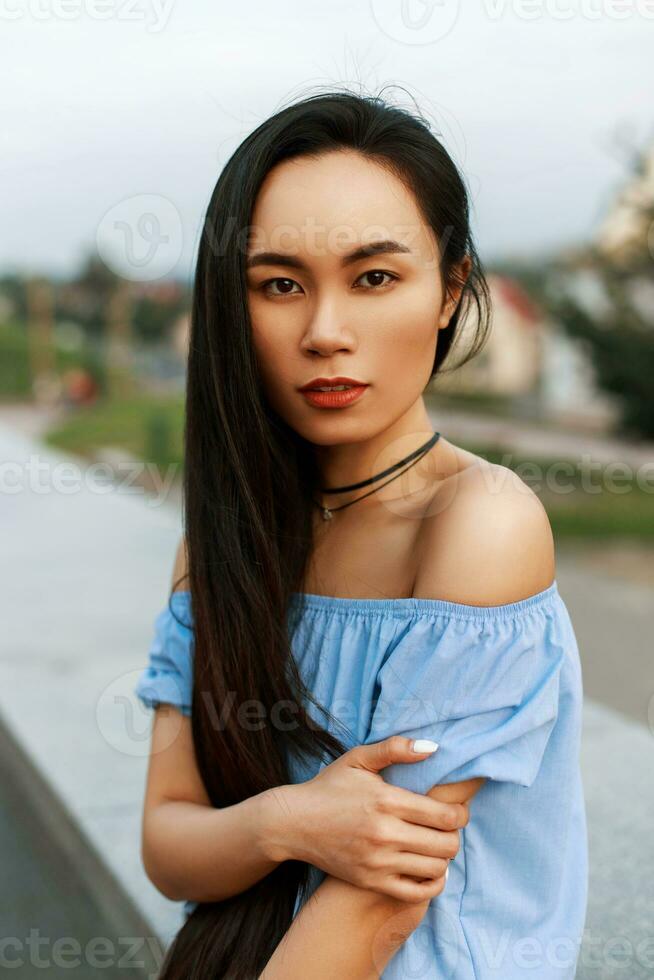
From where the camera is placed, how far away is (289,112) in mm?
1154

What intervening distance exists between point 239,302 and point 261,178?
0.14m

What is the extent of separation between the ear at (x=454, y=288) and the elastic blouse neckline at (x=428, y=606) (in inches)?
13.0

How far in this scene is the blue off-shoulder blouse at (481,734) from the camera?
1.04 m

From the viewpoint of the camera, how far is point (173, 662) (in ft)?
4.53

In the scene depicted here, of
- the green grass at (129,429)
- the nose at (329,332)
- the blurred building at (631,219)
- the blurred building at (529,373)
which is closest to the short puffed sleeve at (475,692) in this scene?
the nose at (329,332)

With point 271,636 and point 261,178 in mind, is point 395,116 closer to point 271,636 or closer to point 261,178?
point 261,178

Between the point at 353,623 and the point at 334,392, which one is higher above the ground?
the point at 334,392

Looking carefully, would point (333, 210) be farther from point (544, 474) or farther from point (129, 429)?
point (129, 429)

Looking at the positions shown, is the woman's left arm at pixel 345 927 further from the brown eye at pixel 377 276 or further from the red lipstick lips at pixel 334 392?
the brown eye at pixel 377 276

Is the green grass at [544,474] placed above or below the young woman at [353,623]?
below

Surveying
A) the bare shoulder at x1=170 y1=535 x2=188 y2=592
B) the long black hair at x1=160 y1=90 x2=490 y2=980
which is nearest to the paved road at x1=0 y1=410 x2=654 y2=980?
the long black hair at x1=160 y1=90 x2=490 y2=980

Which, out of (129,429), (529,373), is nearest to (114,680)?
(529,373)

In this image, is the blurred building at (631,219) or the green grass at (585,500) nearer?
the green grass at (585,500)

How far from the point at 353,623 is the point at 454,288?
408 millimetres
